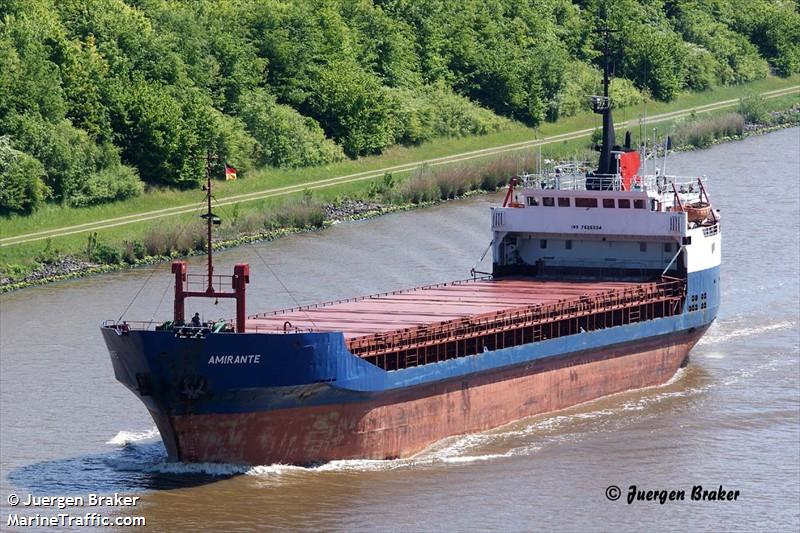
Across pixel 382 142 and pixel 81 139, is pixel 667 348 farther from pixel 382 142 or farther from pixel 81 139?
pixel 382 142

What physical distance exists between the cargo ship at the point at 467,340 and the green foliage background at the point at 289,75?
603 inches

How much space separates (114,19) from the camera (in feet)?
301

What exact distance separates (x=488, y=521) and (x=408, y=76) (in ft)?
205

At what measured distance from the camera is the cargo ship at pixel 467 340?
44969 mm

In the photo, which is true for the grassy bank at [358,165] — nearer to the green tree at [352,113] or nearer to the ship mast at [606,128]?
the green tree at [352,113]

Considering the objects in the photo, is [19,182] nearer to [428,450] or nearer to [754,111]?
[428,450]

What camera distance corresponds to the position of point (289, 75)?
314 feet

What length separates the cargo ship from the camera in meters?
45.0

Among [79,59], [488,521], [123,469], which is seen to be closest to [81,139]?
[79,59]

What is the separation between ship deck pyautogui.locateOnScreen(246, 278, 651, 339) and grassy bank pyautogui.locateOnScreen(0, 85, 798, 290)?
1653 centimetres

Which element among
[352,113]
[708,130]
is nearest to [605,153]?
[352,113]

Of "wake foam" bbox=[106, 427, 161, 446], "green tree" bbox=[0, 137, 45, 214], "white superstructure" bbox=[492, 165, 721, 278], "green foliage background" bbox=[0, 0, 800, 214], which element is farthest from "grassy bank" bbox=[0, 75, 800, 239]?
"wake foam" bbox=[106, 427, 161, 446]

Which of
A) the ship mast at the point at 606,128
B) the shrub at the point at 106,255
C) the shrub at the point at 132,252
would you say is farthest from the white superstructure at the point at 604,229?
the shrub at the point at 106,255

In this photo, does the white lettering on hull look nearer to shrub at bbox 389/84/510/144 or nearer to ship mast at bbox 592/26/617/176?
ship mast at bbox 592/26/617/176
